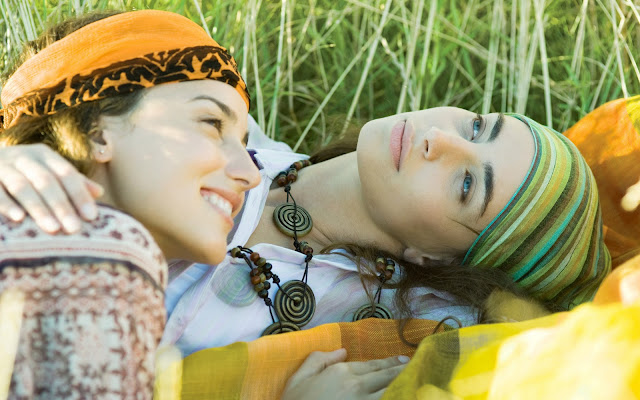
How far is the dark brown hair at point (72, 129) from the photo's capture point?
125cm

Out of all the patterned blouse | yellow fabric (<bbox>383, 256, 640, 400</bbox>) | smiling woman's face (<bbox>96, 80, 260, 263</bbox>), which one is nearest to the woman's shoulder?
the patterned blouse

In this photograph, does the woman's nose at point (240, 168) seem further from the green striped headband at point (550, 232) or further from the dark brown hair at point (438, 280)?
the green striped headband at point (550, 232)

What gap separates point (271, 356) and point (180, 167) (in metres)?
0.40

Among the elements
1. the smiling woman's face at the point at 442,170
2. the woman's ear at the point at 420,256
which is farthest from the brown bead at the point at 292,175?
the woman's ear at the point at 420,256

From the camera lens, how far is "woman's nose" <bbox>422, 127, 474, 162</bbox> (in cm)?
161

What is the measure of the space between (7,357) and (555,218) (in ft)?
4.19

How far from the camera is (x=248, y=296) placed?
4.98ft

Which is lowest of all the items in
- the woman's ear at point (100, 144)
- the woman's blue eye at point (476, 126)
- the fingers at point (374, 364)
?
the fingers at point (374, 364)

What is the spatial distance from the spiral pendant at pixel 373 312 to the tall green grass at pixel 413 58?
3.00ft

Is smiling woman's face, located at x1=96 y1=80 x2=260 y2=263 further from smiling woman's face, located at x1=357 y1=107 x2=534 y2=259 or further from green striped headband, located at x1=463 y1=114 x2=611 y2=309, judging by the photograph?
green striped headband, located at x1=463 y1=114 x2=611 y2=309

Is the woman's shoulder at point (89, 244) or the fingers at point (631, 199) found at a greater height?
the woman's shoulder at point (89, 244)

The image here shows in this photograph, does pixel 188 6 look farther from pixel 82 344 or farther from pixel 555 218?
pixel 82 344

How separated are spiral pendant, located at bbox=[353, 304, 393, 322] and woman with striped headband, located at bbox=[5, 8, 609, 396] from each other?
52 millimetres

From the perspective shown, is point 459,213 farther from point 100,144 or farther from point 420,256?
point 100,144
